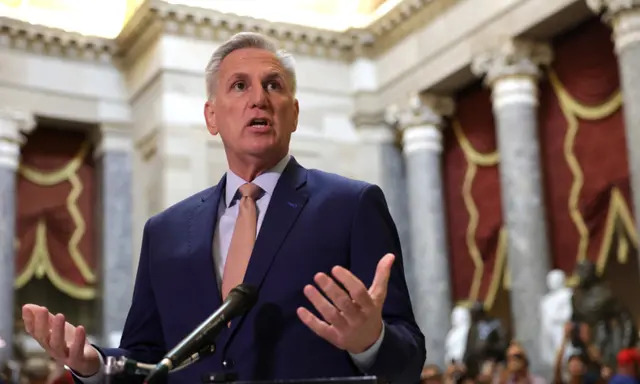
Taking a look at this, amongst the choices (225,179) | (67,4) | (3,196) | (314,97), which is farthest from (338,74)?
(225,179)

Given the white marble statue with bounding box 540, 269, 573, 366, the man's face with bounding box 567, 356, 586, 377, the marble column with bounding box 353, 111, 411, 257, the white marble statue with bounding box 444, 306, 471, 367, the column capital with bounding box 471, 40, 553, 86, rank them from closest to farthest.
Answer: the man's face with bounding box 567, 356, 586, 377 < the white marble statue with bounding box 540, 269, 573, 366 < the column capital with bounding box 471, 40, 553, 86 < the white marble statue with bounding box 444, 306, 471, 367 < the marble column with bounding box 353, 111, 411, 257

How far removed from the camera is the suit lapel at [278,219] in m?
2.15

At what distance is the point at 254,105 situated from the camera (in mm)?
2285

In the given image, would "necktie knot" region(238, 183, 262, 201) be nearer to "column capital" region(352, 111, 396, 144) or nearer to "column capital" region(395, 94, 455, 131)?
"column capital" region(395, 94, 455, 131)

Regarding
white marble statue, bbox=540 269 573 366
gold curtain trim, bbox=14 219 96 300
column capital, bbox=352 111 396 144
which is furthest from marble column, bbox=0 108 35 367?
white marble statue, bbox=540 269 573 366

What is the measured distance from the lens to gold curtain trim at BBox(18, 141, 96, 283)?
1516 cm

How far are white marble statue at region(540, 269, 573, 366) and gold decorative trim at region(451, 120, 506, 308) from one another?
6.49 feet

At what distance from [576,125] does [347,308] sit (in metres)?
11.2

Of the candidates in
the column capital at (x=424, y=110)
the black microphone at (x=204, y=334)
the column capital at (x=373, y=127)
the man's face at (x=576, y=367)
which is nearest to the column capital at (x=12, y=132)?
the column capital at (x=373, y=127)

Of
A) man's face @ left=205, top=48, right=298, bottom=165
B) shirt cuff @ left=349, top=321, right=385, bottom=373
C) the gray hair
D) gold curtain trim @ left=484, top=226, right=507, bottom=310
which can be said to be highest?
gold curtain trim @ left=484, top=226, right=507, bottom=310

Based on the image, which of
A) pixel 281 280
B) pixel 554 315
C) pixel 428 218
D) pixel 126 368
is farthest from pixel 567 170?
pixel 126 368

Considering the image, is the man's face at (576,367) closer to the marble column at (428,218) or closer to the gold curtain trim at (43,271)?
the marble column at (428,218)

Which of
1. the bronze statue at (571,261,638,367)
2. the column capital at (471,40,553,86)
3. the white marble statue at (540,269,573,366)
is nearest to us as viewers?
the bronze statue at (571,261,638,367)

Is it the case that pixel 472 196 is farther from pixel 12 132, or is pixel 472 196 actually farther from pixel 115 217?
pixel 12 132
